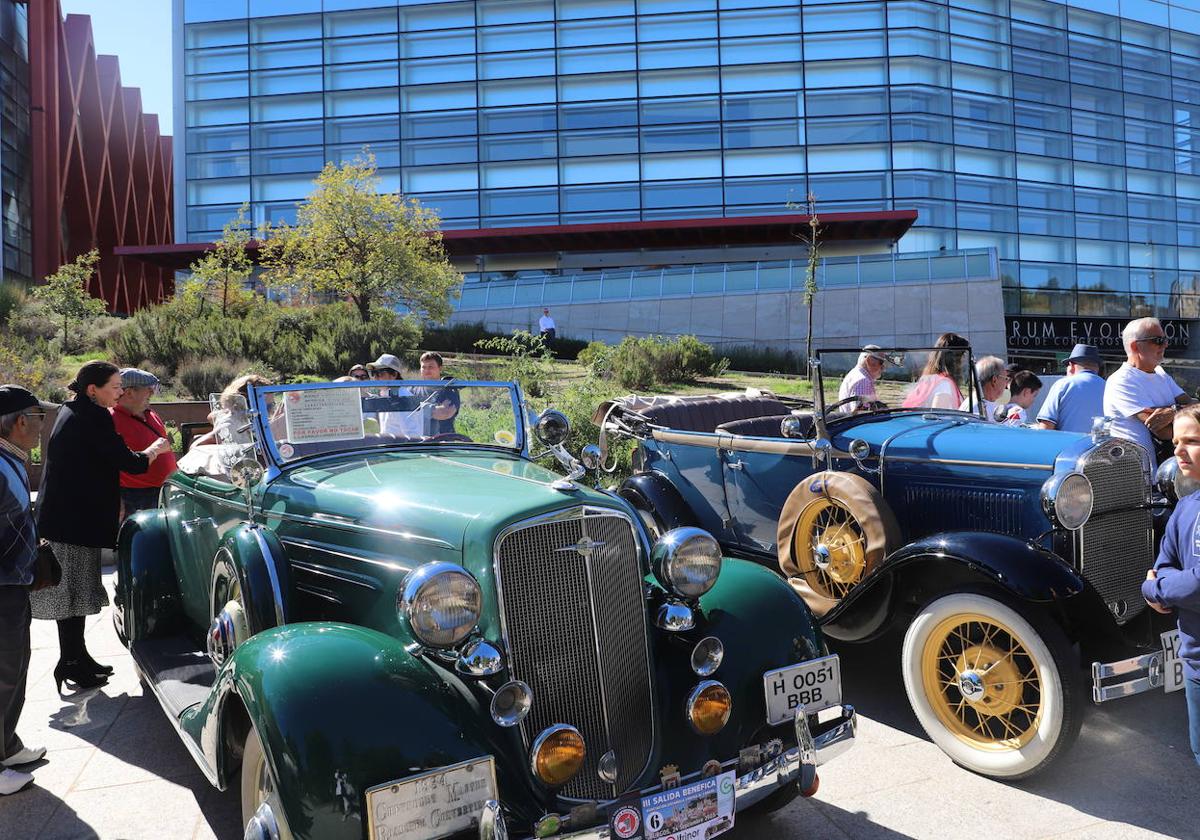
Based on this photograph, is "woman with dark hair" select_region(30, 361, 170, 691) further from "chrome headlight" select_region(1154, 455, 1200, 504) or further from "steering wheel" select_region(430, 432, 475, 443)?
"chrome headlight" select_region(1154, 455, 1200, 504)

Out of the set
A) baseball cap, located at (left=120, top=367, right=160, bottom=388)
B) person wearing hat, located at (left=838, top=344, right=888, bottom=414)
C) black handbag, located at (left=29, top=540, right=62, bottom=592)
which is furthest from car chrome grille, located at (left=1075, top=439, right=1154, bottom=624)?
baseball cap, located at (left=120, top=367, right=160, bottom=388)

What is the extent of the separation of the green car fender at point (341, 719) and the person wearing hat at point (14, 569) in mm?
1285

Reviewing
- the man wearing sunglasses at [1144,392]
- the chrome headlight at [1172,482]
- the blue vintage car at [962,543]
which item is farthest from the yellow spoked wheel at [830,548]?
the man wearing sunglasses at [1144,392]

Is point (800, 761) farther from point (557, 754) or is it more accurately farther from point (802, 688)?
point (557, 754)

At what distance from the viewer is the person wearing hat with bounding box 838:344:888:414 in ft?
17.1

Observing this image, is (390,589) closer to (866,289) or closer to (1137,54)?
(866,289)

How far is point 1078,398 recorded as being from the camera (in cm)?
583

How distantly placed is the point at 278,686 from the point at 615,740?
1126 mm

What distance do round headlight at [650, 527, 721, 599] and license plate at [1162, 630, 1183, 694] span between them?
2055mm

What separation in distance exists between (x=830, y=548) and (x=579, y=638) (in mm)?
2296

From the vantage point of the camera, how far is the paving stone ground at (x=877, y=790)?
330cm

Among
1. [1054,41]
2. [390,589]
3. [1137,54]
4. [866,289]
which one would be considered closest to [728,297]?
[866,289]

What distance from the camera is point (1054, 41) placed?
3359 cm

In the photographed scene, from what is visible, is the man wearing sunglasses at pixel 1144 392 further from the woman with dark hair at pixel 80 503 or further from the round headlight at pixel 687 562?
the woman with dark hair at pixel 80 503
